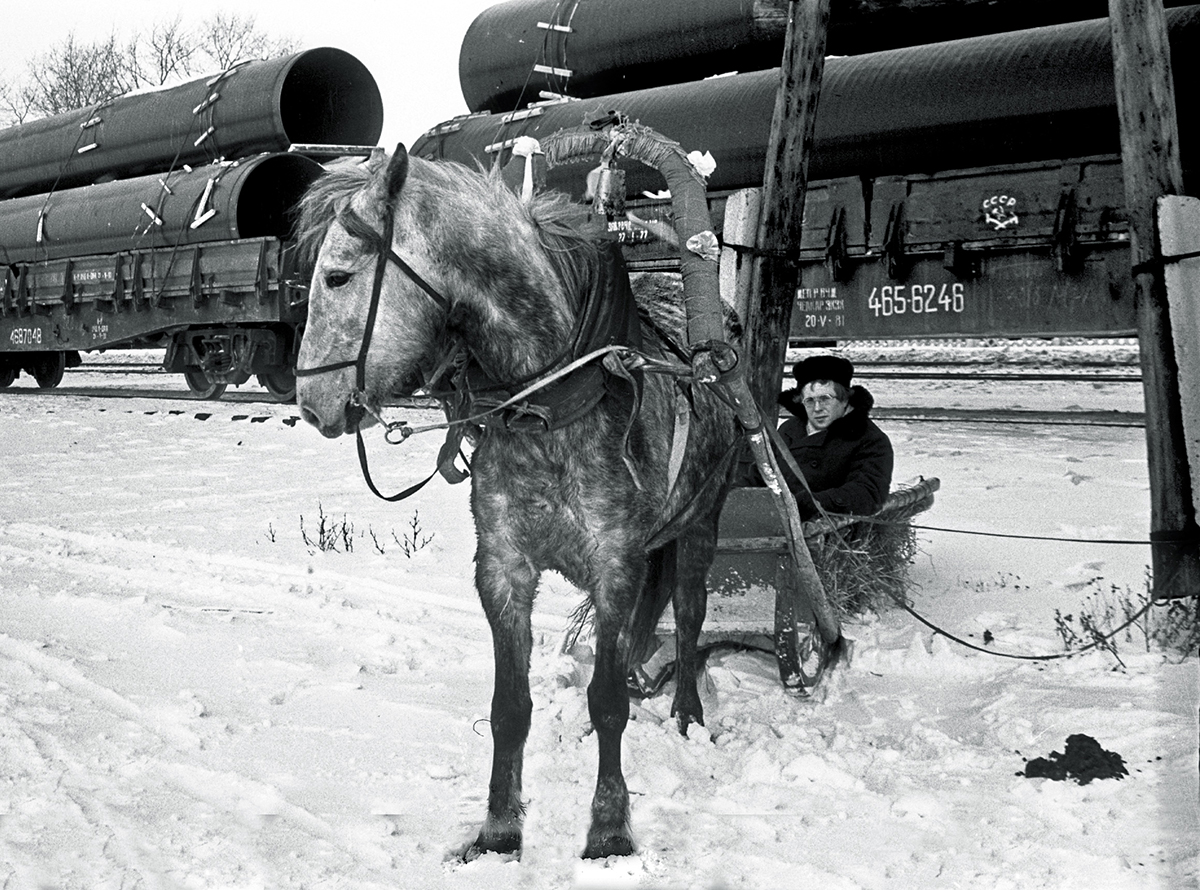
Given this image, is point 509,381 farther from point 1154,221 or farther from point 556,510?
point 1154,221

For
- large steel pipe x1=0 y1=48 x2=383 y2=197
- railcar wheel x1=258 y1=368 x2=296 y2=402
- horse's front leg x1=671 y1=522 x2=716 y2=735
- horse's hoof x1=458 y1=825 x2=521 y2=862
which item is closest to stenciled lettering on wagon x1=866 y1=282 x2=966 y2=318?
horse's front leg x1=671 y1=522 x2=716 y2=735

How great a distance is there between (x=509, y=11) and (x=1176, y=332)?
960cm

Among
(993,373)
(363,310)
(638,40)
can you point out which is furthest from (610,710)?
(993,373)

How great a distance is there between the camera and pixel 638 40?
1157 cm

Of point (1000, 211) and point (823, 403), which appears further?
point (1000, 211)

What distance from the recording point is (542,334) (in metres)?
3.50

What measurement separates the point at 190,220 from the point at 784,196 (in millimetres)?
10610

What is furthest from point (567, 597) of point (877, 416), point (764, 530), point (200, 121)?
point (200, 121)

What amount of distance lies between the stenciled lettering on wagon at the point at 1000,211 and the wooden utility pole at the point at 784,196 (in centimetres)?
343

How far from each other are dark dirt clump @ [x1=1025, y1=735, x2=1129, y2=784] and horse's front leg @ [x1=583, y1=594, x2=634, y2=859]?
1.44 m

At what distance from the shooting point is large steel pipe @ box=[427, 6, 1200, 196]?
26.9 feet

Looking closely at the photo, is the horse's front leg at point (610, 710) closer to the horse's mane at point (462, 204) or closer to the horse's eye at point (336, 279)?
the horse's mane at point (462, 204)

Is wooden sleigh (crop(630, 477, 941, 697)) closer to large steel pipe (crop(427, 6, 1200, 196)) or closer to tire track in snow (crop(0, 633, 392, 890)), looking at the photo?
tire track in snow (crop(0, 633, 392, 890))

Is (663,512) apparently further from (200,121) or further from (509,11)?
(200,121)
